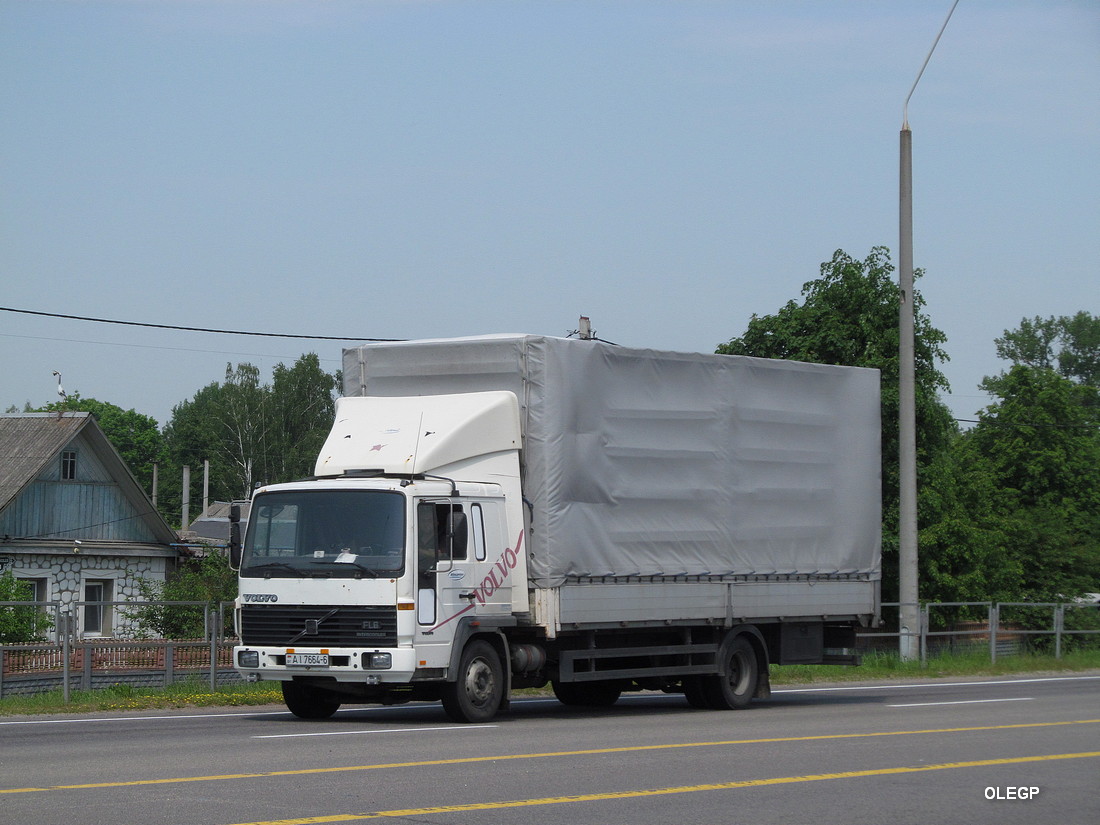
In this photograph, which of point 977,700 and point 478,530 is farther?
point 977,700

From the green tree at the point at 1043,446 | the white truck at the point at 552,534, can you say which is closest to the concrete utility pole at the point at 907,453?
the white truck at the point at 552,534

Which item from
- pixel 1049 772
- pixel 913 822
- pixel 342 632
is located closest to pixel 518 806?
pixel 913 822

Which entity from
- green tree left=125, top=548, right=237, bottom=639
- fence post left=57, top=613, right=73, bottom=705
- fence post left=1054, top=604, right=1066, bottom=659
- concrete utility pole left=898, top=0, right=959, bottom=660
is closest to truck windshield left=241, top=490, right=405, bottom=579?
fence post left=57, top=613, right=73, bottom=705

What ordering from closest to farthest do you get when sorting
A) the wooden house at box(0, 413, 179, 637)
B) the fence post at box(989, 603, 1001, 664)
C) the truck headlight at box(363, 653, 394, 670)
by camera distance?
the truck headlight at box(363, 653, 394, 670) → the fence post at box(989, 603, 1001, 664) → the wooden house at box(0, 413, 179, 637)

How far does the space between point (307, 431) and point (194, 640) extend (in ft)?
204

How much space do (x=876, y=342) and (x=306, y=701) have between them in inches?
872

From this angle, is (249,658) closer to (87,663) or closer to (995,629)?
(87,663)

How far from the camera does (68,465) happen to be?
4272cm

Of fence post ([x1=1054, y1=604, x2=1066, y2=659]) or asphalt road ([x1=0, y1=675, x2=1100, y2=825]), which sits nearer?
asphalt road ([x1=0, y1=675, x2=1100, y2=825])

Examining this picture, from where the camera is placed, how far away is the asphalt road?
9141 millimetres

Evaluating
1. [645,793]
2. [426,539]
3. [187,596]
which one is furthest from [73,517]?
[645,793]

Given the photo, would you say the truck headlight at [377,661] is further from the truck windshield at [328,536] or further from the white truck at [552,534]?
the truck windshield at [328,536]

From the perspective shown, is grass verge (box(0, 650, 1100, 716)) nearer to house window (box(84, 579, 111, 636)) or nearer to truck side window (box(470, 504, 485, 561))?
house window (box(84, 579, 111, 636))

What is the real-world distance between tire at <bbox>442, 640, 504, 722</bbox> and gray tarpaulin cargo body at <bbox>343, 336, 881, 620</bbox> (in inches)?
37.4
